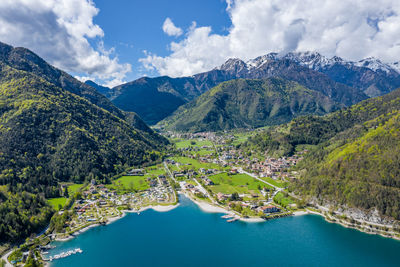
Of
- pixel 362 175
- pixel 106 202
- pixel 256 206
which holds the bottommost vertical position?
pixel 106 202

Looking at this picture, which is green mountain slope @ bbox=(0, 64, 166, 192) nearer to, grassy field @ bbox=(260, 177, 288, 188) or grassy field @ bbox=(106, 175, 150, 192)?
grassy field @ bbox=(106, 175, 150, 192)

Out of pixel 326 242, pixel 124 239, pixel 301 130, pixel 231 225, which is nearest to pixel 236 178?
pixel 231 225

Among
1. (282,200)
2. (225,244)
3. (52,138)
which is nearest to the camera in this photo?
(225,244)

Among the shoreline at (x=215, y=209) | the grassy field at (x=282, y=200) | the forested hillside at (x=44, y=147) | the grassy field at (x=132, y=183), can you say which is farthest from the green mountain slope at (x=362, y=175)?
the forested hillside at (x=44, y=147)

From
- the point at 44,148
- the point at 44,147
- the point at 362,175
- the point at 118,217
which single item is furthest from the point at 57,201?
the point at 362,175

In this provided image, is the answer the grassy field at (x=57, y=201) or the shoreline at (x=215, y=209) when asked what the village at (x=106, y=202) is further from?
the shoreline at (x=215, y=209)

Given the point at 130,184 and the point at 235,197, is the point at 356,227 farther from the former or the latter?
the point at 130,184
